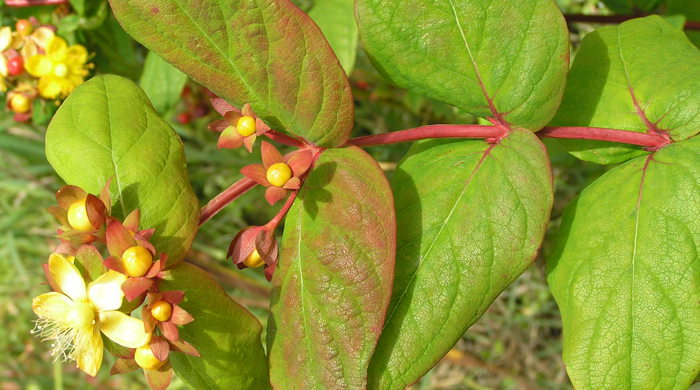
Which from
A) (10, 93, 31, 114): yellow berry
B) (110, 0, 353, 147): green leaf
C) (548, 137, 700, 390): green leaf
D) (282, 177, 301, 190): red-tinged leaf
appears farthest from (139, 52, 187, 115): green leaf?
(548, 137, 700, 390): green leaf

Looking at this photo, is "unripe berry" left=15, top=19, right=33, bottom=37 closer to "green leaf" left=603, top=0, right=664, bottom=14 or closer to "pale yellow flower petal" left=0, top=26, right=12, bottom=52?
"pale yellow flower petal" left=0, top=26, right=12, bottom=52

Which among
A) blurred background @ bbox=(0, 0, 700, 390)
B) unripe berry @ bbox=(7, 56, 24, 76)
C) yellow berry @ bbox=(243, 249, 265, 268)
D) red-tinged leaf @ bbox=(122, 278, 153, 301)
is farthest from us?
blurred background @ bbox=(0, 0, 700, 390)

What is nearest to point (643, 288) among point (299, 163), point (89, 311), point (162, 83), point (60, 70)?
point (299, 163)

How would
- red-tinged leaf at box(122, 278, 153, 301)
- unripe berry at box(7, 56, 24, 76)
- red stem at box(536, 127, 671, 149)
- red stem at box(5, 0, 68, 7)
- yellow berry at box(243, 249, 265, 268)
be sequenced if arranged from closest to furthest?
red-tinged leaf at box(122, 278, 153, 301) < yellow berry at box(243, 249, 265, 268) < red stem at box(536, 127, 671, 149) < unripe berry at box(7, 56, 24, 76) < red stem at box(5, 0, 68, 7)

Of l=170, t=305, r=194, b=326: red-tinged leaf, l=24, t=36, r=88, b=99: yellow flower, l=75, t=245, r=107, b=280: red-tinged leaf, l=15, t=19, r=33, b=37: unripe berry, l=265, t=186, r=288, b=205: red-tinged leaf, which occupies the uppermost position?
l=265, t=186, r=288, b=205: red-tinged leaf

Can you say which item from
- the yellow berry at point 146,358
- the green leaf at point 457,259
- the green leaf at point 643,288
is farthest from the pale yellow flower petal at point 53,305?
the green leaf at point 643,288

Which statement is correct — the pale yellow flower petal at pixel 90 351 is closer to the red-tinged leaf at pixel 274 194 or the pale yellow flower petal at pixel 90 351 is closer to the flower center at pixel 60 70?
the red-tinged leaf at pixel 274 194

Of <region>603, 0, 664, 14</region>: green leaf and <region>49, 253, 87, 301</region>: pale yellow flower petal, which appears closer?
<region>49, 253, 87, 301</region>: pale yellow flower petal

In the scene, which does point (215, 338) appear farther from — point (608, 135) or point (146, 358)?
point (608, 135)
